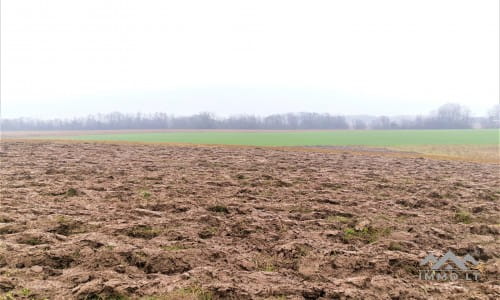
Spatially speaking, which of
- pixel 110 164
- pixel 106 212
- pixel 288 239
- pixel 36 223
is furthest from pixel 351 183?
pixel 110 164

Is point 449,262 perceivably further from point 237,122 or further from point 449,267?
point 237,122

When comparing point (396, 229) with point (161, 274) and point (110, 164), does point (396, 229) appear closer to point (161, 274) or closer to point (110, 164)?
point (161, 274)

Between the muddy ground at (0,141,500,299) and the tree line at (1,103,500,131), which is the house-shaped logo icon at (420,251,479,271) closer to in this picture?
the muddy ground at (0,141,500,299)

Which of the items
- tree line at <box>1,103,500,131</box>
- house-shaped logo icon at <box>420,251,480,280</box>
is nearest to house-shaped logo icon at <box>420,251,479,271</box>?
house-shaped logo icon at <box>420,251,480,280</box>

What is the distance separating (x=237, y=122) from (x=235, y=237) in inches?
4330

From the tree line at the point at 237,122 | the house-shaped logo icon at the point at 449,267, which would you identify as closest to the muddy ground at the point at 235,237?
the house-shaped logo icon at the point at 449,267

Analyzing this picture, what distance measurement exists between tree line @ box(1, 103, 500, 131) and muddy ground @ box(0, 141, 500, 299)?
100632 mm

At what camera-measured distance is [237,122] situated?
115m

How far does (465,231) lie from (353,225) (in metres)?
2.09

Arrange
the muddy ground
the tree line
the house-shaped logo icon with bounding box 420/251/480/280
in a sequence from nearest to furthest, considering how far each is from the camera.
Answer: the muddy ground, the house-shaped logo icon with bounding box 420/251/480/280, the tree line

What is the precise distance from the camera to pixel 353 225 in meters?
6.11

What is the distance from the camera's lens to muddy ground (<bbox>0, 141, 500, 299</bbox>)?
3.72 meters

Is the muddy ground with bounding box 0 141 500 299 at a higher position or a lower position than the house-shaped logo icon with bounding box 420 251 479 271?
higher

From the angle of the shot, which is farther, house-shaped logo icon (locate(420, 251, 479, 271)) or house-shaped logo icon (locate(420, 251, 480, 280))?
house-shaped logo icon (locate(420, 251, 479, 271))
